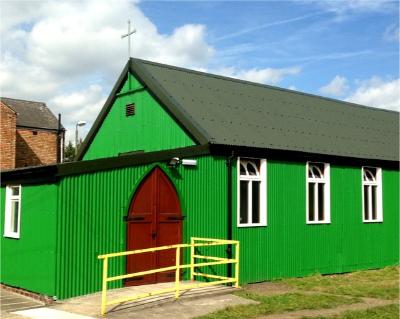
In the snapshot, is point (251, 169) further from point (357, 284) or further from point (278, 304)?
point (278, 304)

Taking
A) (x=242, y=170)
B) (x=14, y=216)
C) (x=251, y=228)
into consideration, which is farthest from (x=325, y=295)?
(x=14, y=216)

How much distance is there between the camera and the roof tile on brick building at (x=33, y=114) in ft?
115

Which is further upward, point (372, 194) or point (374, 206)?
point (372, 194)

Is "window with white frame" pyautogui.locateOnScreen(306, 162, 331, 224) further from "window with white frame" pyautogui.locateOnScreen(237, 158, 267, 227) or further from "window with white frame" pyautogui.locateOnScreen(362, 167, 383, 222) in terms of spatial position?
"window with white frame" pyautogui.locateOnScreen(362, 167, 383, 222)

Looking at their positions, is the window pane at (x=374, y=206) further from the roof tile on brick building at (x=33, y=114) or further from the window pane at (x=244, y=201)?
the roof tile on brick building at (x=33, y=114)

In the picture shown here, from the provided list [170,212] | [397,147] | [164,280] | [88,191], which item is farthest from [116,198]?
[397,147]

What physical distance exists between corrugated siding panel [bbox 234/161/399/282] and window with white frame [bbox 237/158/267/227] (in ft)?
0.64

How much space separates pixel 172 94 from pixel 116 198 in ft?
14.0

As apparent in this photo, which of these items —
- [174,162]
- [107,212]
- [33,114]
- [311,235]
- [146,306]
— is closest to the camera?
[146,306]

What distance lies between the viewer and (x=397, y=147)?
68.6 ft

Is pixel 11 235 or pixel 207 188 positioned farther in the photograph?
pixel 207 188

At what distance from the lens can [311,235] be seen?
16.3 metres

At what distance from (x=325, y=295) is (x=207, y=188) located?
12.8 feet

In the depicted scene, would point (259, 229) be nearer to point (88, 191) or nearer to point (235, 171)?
point (235, 171)
